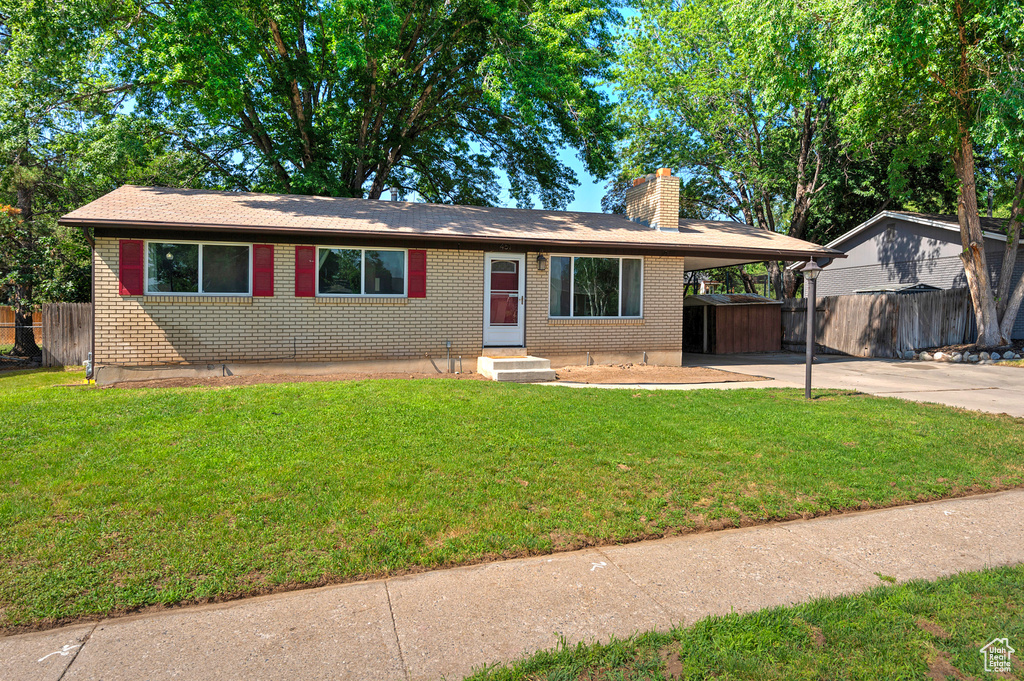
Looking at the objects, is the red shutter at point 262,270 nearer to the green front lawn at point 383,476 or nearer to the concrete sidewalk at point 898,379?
the green front lawn at point 383,476

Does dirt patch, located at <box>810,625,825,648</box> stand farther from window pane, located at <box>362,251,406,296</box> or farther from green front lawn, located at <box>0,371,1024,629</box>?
window pane, located at <box>362,251,406,296</box>

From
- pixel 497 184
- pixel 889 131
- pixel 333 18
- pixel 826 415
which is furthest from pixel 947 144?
pixel 333 18

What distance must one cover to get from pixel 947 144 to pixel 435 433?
1655 cm

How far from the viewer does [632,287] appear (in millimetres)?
13531

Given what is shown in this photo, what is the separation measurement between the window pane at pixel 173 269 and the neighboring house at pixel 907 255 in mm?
20099

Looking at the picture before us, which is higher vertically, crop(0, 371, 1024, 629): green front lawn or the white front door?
the white front door

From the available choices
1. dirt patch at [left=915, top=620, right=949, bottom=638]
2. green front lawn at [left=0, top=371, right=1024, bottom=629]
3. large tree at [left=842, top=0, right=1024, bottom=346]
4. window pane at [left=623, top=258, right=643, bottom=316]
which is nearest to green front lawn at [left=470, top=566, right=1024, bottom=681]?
dirt patch at [left=915, top=620, right=949, bottom=638]

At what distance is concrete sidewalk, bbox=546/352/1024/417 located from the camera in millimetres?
9562

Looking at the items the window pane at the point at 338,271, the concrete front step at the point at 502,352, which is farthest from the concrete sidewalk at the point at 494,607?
the window pane at the point at 338,271

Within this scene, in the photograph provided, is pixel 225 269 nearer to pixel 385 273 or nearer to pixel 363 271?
pixel 363 271

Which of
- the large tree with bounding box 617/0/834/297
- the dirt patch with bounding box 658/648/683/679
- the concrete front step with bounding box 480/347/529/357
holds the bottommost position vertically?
the dirt patch with bounding box 658/648/683/679

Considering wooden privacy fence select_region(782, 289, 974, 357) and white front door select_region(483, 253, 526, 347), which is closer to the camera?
white front door select_region(483, 253, 526, 347)

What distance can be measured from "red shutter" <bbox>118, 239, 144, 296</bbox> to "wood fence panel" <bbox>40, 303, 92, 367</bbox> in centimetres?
357

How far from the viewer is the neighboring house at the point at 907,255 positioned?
19.1 m
